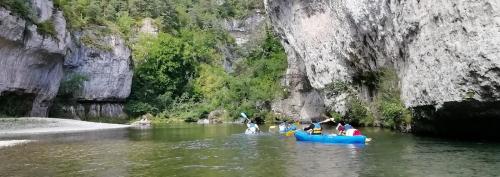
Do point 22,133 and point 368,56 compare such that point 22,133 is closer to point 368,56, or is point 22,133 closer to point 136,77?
point 368,56

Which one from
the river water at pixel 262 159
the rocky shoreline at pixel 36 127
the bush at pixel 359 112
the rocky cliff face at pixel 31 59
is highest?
the rocky cliff face at pixel 31 59

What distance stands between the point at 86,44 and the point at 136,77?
10358 mm

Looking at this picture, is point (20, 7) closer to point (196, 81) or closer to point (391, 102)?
point (196, 81)

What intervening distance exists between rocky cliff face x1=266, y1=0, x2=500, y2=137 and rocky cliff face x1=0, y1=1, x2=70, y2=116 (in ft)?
73.6

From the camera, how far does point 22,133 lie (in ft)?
115

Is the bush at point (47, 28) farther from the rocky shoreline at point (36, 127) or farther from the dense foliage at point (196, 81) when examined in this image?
the dense foliage at point (196, 81)

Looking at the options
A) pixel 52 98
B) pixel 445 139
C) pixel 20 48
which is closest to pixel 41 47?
pixel 20 48

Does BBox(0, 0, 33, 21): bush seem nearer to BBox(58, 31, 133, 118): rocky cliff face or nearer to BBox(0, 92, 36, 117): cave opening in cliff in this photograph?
BBox(0, 92, 36, 117): cave opening in cliff

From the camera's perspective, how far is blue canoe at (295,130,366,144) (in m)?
23.0

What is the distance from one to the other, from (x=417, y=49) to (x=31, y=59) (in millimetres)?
34465

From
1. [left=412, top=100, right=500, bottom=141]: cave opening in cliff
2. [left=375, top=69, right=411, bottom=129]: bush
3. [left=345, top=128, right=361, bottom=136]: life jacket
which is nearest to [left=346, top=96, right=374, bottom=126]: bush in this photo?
[left=375, top=69, right=411, bottom=129]: bush

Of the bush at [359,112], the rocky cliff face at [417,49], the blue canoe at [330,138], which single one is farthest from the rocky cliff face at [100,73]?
the blue canoe at [330,138]

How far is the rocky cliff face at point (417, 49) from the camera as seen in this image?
1830cm

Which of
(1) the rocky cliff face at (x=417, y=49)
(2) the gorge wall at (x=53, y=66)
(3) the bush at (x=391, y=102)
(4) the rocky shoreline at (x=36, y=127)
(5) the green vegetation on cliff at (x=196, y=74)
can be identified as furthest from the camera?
(5) the green vegetation on cliff at (x=196, y=74)
